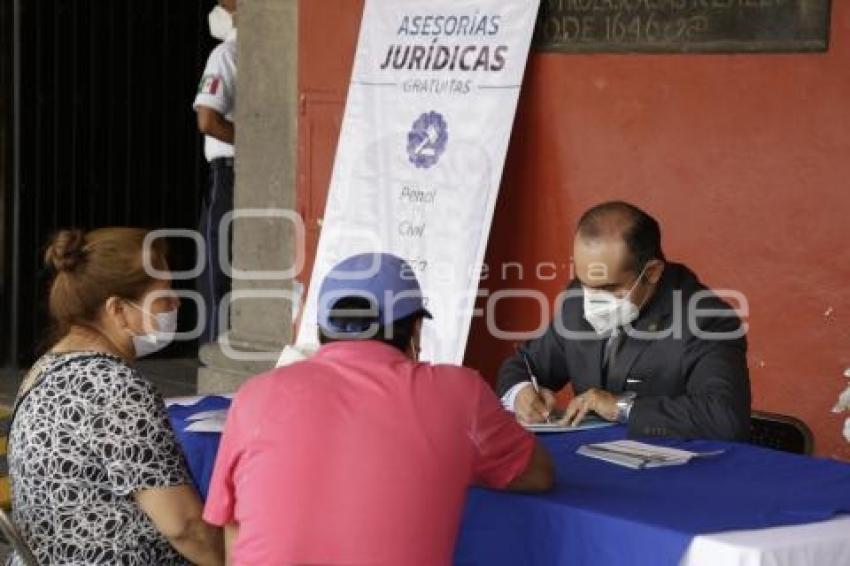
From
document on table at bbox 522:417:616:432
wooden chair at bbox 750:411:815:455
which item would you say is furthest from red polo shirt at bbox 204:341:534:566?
wooden chair at bbox 750:411:815:455

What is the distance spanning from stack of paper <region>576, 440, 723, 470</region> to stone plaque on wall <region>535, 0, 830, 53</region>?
2.23 metres

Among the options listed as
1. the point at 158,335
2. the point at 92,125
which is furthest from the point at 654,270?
the point at 92,125

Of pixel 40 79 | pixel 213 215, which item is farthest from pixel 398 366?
pixel 40 79

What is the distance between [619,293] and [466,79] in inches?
88.5

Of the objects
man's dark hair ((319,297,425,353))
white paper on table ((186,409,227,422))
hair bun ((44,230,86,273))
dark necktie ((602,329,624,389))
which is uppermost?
hair bun ((44,230,86,273))

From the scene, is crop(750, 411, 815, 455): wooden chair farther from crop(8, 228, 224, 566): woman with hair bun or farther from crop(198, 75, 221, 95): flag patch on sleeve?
crop(198, 75, 221, 95): flag patch on sleeve

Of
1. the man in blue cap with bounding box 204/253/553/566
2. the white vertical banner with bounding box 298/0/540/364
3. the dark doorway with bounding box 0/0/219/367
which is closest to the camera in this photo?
the man in blue cap with bounding box 204/253/553/566

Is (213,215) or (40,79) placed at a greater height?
(40,79)

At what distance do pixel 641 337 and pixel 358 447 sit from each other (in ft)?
5.87

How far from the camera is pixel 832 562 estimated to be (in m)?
3.27

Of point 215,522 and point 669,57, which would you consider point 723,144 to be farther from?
point 215,522

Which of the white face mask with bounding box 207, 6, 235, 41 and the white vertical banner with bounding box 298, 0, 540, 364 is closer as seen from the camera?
the white vertical banner with bounding box 298, 0, 540, 364

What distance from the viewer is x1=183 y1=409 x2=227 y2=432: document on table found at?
4.18 meters

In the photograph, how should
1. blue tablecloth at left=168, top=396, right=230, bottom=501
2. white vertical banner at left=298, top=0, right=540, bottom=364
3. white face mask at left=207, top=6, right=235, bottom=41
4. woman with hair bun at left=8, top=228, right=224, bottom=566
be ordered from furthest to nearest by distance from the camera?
white face mask at left=207, top=6, right=235, bottom=41 → white vertical banner at left=298, top=0, right=540, bottom=364 → blue tablecloth at left=168, top=396, right=230, bottom=501 → woman with hair bun at left=8, top=228, right=224, bottom=566
